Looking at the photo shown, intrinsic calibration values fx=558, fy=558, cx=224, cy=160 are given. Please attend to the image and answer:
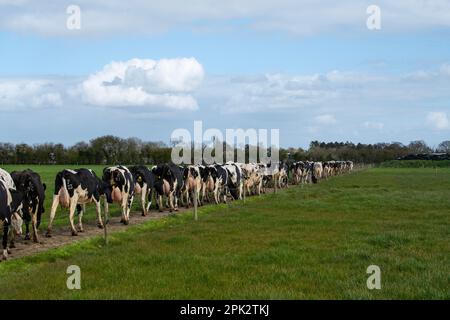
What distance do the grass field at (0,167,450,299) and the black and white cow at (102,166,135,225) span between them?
54.1 inches

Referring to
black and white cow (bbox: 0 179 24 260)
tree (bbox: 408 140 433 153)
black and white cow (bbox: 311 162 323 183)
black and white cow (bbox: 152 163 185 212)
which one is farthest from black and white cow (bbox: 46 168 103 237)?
tree (bbox: 408 140 433 153)

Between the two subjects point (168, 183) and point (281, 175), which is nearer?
point (168, 183)

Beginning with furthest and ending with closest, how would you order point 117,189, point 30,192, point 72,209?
point 117,189
point 72,209
point 30,192

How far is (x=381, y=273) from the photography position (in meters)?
10.1

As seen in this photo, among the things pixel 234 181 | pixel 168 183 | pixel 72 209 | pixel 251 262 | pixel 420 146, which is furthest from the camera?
pixel 420 146

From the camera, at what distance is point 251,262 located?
1130 cm

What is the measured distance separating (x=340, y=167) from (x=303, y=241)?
226 feet

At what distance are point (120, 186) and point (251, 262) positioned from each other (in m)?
9.73

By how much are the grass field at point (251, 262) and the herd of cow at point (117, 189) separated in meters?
1.58

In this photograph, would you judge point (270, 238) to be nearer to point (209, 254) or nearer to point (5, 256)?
point (209, 254)

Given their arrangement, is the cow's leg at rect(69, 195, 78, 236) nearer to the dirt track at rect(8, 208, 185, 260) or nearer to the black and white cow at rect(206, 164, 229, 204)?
the dirt track at rect(8, 208, 185, 260)

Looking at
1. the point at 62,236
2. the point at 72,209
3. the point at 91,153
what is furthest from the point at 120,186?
the point at 91,153

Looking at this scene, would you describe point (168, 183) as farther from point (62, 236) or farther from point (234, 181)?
point (62, 236)

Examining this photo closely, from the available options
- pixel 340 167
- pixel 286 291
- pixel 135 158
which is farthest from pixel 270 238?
pixel 135 158
